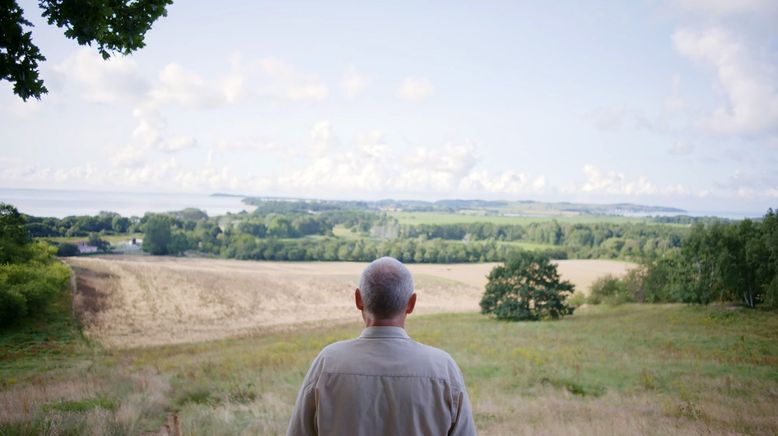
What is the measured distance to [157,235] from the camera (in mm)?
16016

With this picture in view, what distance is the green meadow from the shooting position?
16.9 feet

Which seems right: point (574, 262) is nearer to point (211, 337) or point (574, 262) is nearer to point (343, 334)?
point (343, 334)

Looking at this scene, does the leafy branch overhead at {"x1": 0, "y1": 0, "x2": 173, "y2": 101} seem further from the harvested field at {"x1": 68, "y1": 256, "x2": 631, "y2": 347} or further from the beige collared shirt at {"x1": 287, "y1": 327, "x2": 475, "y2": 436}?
the harvested field at {"x1": 68, "y1": 256, "x2": 631, "y2": 347}

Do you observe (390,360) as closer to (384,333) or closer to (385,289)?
(384,333)

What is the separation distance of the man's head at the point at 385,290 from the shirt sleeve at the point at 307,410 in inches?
9.9

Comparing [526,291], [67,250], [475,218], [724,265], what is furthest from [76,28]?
[475,218]

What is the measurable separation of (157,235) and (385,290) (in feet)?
53.0

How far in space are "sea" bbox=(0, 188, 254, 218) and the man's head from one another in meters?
9.69

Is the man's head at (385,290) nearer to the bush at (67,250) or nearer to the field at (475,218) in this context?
the bush at (67,250)

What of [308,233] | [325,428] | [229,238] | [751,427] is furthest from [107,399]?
[308,233]

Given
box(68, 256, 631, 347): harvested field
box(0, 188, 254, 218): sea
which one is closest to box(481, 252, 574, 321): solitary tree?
box(68, 256, 631, 347): harvested field

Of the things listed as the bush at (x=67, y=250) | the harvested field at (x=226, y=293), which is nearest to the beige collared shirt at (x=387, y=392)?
the harvested field at (x=226, y=293)

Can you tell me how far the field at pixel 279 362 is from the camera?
5.31 metres

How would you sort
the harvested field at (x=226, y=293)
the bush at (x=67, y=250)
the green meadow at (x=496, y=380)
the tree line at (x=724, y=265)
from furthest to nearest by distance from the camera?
the harvested field at (x=226, y=293) < the bush at (x=67, y=250) < the tree line at (x=724, y=265) < the green meadow at (x=496, y=380)
